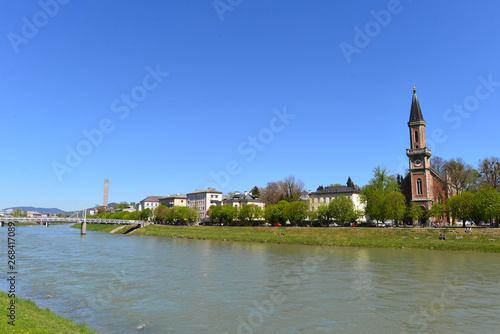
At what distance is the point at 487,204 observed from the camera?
2279 inches

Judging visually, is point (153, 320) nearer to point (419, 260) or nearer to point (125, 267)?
point (125, 267)

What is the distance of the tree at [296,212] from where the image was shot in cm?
8759

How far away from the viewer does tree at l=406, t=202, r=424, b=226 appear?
7039cm

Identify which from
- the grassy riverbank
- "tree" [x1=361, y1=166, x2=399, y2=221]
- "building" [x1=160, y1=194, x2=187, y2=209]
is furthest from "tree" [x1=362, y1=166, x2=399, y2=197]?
"building" [x1=160, y1=194, x2=187, y2=209]

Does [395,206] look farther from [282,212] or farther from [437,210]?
[282,212]

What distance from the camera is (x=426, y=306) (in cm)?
1867

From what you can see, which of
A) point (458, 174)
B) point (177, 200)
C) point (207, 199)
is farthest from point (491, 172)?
point (177, 200)

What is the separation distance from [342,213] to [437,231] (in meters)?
25.6

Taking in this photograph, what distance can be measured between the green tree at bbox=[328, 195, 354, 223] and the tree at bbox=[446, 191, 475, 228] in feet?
67.7

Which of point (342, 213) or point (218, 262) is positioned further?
point (342, 213)

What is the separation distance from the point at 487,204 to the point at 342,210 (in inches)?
1122

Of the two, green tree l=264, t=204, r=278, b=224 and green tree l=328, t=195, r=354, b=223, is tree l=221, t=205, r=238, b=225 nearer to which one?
green tree l=264, t=204, r=278, b=224

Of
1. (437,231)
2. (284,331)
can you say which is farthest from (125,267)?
(437,231)

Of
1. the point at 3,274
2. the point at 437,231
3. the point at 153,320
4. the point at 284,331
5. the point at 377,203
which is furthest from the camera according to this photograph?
the point at 377,203
